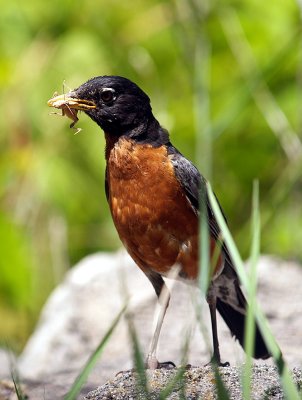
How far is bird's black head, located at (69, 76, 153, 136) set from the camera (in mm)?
4684

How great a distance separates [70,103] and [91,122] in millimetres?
2985

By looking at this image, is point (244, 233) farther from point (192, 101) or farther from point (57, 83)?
point (57, 83)

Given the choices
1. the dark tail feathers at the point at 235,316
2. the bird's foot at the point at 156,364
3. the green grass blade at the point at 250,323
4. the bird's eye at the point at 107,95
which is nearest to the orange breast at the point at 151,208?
the bird's eye at the point at 107,95

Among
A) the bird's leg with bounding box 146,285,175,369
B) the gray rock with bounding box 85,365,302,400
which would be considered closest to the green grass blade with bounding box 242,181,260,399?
the gray rock with bounding box 85,365,302,400

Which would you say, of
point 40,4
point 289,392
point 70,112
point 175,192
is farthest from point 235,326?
point 40,4

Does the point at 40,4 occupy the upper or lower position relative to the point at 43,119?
upper

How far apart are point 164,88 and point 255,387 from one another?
502cm

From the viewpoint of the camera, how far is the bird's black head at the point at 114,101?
15.4 ft

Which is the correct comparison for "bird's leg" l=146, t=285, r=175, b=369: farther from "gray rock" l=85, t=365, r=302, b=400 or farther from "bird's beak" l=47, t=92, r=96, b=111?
"bird's beak" l=47, t=92, r=96, b=111

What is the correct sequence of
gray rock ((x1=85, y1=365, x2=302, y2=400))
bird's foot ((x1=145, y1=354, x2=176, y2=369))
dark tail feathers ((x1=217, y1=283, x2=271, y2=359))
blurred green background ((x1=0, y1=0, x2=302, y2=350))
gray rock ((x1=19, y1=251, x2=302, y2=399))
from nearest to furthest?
gray rock ((x1=85, y1=365, x2=302, y2=400)), bird's foot ((x1=145, y1=354, x2=176, y2=369)), dark tail feathers ((x1=217, y1=283, x2=271, y2=359)), gray rock ((x1=19, y1=251, x2=302, y2=399)), blurred green background ((x1=0, y1=0, x2=302, y2=350))

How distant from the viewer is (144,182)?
4.72 meters

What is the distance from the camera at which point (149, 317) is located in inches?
252

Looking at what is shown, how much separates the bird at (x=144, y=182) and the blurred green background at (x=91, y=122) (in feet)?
7.87

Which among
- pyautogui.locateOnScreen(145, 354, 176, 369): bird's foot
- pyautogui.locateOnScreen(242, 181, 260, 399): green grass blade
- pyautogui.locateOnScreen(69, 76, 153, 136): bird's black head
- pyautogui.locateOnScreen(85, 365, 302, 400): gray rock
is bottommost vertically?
pyautogui.locateOnScreen(145, 354, 176, 369): bird's foot
